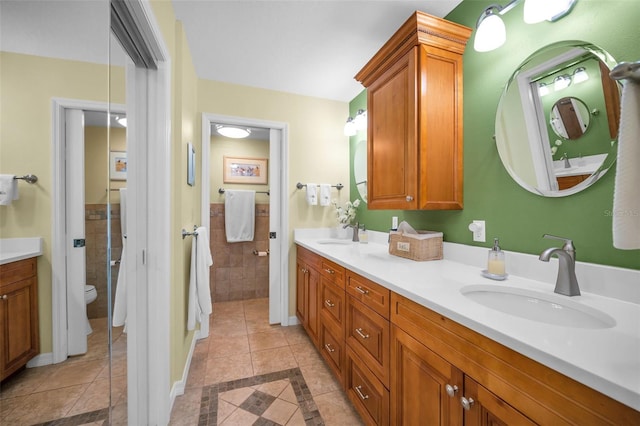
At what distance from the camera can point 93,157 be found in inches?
33.5

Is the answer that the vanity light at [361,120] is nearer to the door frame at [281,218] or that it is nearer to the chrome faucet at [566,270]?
the door frame at [281,218]

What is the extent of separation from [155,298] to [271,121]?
6.25 feet

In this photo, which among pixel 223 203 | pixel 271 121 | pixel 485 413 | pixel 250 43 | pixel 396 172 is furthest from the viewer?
pixel 223 203

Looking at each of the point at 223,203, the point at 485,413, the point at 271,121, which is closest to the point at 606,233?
the point at 485,413

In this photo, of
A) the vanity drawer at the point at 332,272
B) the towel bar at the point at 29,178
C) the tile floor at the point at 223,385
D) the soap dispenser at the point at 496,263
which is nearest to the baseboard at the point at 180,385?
the tile floor at the point at 223,385

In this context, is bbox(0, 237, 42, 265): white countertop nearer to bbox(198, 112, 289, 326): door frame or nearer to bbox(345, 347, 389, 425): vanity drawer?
bbox(345, 347, 389, 425): vanity drawer

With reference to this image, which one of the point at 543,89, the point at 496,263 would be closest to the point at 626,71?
the point at 543,89

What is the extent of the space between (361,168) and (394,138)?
1038 millimetres

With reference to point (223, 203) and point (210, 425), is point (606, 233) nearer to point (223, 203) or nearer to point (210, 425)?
point (210, 425)

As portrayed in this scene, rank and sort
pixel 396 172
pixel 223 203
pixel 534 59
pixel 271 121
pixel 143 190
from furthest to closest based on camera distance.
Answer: pixel 223 203
pixel 271 121
pixel 396 172
pixel 143 190
pixel 534 59

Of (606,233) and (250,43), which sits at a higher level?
(250,43)

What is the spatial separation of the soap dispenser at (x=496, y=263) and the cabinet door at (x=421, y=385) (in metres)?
0.54

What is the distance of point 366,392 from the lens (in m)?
1.35

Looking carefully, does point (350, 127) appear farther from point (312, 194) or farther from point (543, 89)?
point (543, 89)
